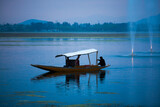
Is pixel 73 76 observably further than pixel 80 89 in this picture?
Yes

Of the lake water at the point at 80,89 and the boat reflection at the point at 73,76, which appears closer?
the lake water at the point at 80,89

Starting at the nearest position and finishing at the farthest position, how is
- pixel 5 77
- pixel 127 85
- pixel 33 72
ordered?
1. pixel 127 85
2. pixel 5 77
3. pixel 33 72

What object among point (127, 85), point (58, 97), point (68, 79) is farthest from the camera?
point (68, 79)

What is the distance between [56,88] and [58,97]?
125 inches

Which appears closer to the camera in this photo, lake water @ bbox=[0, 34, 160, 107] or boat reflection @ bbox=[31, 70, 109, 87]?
lake water @ bbox=[0, 34, 160, 107]

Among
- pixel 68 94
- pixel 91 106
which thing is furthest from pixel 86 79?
pixel 91 106

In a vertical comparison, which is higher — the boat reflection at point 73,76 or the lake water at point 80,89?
the boat reflection at point 73,76

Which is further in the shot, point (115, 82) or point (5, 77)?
point (5, 77)

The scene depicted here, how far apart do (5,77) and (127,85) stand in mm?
12504

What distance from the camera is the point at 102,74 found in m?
32.3

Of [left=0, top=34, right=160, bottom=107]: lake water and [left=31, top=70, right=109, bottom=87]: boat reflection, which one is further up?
[left=31, top=70, right=109, bottom=87]: boat reflection

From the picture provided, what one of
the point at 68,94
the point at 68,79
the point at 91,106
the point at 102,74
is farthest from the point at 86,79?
the point at 91,106

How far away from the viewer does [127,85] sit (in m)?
26.3

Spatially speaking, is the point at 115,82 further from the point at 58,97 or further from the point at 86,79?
the point at 58,97
